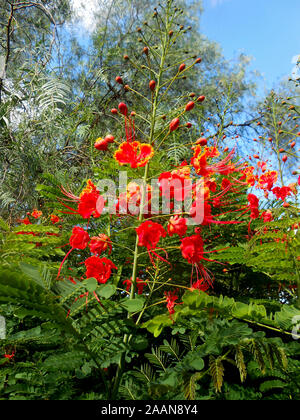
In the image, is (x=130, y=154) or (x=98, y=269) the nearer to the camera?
(x=98, y=269)

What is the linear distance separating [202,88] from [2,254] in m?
5.11

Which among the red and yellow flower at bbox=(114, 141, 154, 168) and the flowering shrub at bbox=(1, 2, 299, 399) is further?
the red and yellow flower at bbox=(114, 141, 154, 168)

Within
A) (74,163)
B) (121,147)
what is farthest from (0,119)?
(121,147)

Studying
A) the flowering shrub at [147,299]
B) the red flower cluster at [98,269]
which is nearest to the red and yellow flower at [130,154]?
the flowering shrub at [147,299]

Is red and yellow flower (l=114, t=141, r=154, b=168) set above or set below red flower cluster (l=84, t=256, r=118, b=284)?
above

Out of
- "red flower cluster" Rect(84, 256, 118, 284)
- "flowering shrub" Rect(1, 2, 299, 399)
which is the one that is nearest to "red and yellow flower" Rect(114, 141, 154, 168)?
"flowering shrub" Rect(1, 2, 299, 399)

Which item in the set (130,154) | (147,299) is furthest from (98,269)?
(130,154)

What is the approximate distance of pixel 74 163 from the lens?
365cm

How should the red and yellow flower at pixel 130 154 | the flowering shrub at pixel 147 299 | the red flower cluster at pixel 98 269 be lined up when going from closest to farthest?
the flowering shrub at pixel 147 299 < the red flower cluster at pixel 98 269 < the red and yellow flower at pixel 130 154

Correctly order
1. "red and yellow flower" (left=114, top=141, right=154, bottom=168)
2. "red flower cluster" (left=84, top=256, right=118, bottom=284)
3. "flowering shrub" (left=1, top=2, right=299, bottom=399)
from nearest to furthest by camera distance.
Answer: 1. "flowering shrub" (left=1, top=2, right=299, bottom=399)
2. "red flower cluster" (left=84, top=256, right=118, bottom=284)
3. "red and yellow flower" (left=114, top=141, right=154, bottom=168)
